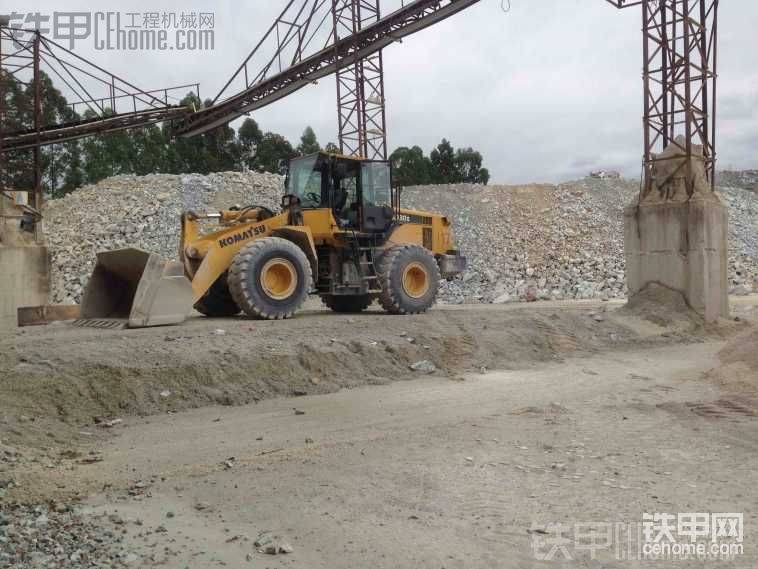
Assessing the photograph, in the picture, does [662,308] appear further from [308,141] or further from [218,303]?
[308,141]

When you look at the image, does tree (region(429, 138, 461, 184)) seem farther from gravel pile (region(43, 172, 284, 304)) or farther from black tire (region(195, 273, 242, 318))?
black tire (region(195, 273, 242, 318))

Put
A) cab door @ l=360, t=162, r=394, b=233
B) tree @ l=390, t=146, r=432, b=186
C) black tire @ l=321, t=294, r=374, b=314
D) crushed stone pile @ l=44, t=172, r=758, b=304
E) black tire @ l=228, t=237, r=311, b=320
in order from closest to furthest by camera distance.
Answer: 1. black tire @ l=228, t=237, r=311, b=320
2. cab door @ l=360, t=162, r=394, b=233
3. black tire @ l=321, t=294, r=374, b=314
4. crushed stone pile @ l=44, t=172, r=758, b=304
5. tree @ l=390, t=146, r=432, b=186

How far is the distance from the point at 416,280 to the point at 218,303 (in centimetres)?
342

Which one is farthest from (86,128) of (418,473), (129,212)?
(418,473)

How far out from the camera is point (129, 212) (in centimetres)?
2667

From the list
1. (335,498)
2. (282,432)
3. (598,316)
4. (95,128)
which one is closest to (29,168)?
(95,128)

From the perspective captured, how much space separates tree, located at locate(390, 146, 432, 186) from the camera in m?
46.7

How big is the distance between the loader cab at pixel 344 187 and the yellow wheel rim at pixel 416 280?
89 cm

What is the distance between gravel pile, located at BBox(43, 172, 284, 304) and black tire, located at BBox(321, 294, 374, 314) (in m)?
10.5

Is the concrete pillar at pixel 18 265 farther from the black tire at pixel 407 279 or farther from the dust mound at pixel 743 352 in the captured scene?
the dust mound at pixel 743 352

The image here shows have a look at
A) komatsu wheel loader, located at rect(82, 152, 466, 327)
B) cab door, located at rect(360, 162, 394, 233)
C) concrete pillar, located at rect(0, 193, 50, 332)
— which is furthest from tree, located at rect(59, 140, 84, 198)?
cab door, located at rect(360, 162, 394, 233)

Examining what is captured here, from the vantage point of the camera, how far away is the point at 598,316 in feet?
42.6

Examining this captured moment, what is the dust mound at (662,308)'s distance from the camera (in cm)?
1306

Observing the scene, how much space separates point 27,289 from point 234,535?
1201 cm
